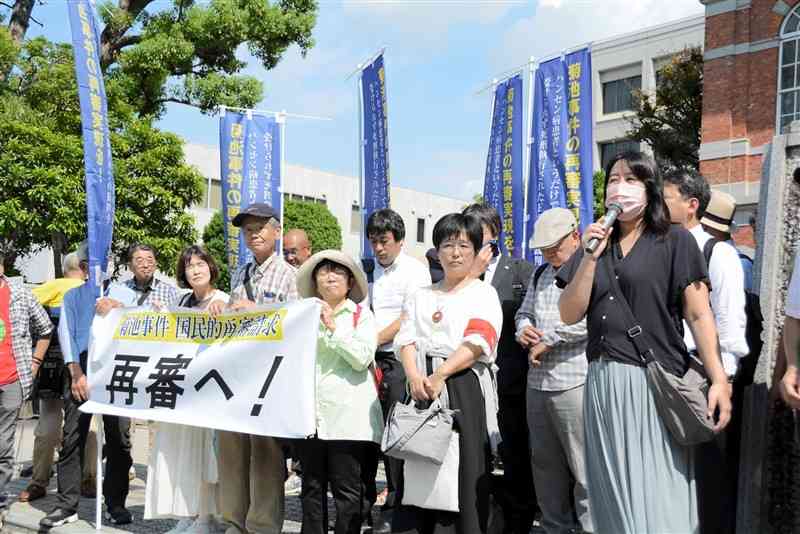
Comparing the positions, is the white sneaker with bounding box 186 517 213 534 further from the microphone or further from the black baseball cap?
the microphone

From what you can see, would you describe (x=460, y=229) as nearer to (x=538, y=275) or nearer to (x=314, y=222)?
(x=538, y=275)

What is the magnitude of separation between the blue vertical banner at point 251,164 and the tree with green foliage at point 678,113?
15.3 m

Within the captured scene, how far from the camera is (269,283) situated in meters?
5.40

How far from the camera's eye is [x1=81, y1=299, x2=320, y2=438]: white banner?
15.7 feet

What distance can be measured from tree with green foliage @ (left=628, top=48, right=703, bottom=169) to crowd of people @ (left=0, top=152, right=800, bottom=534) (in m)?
18.6

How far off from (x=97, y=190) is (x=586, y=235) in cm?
438

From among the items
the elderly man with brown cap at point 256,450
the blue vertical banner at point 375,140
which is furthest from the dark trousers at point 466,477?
the blue vertical banner at point 375,140

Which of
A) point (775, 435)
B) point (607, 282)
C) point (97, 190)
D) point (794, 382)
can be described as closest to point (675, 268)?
point (607, 282)

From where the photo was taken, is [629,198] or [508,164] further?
[508,164]

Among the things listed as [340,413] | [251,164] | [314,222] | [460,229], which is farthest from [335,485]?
[314,222]

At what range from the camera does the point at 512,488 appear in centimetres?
495

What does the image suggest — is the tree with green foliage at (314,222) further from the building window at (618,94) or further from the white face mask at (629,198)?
the white face mask at (629,198)

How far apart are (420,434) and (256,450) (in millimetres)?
1412

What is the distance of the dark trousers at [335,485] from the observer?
15.4 feet
